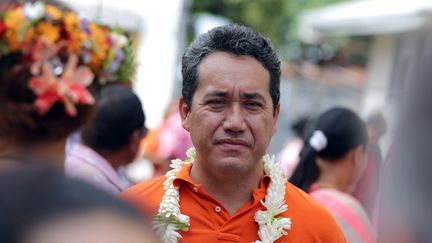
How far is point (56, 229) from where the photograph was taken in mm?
1387

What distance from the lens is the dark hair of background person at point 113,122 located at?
5152 millimetres

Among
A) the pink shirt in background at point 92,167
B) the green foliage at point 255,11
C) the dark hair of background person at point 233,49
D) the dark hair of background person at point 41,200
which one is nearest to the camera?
the dark hair of background person at point 41,200

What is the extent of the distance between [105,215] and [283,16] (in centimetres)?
2848

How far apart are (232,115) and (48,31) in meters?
0.74

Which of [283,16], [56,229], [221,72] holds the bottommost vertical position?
[56,229]

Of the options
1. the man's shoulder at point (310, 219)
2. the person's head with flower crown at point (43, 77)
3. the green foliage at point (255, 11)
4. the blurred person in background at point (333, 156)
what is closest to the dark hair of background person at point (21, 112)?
the person's head with flower crown at point (43, 77)

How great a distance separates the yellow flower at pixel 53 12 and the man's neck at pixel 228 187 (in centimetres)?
78

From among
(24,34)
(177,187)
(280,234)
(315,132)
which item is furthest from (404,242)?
(315,132)

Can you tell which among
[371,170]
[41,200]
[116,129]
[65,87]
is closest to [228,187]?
[65,87]

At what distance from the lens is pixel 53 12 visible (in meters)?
3.50

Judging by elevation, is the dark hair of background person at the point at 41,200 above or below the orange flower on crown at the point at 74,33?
below

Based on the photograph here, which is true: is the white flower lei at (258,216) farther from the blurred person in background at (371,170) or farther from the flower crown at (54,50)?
the blurred person in background at (371,170)

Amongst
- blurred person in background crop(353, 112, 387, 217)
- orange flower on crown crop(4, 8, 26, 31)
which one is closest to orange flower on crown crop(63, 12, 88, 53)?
orange flower on crown crop(4, 8, 26, 31)

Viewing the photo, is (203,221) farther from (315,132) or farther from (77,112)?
(315,132)
